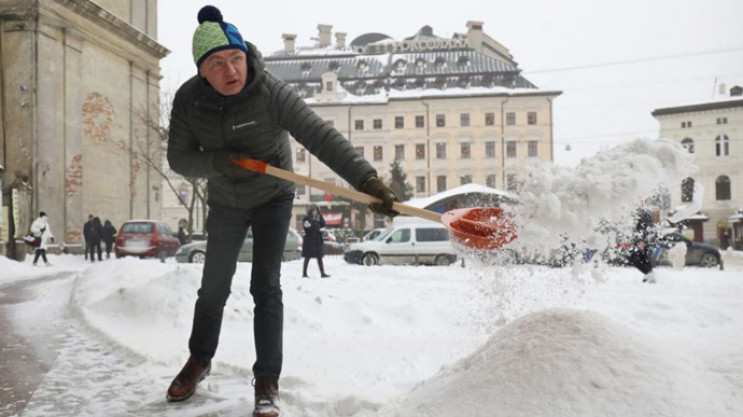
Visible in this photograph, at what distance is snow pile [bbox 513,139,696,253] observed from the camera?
2912 mm

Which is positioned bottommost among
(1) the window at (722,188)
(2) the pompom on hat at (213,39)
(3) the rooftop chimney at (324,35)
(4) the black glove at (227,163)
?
(4) the black glove at (227,163)

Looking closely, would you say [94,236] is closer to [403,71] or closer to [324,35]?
[403,71]

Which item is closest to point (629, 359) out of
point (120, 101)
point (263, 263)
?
point (263, 263)

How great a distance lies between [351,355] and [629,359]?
7.91ft

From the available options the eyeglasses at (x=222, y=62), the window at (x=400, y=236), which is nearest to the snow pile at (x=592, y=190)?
the eyeglasses at (x=222, y=62)

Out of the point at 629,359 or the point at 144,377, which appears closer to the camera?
the point at 629,359

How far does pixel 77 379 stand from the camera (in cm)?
337

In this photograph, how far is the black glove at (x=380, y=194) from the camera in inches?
107

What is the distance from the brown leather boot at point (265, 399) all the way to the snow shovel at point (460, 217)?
0.95 metres

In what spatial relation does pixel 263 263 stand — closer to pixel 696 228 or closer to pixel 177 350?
pixel 177 350

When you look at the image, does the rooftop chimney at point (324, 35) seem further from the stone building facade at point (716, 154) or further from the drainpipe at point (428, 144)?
the stone building facade at point (716, 154)

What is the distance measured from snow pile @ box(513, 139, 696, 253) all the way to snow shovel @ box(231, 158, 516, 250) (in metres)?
0.14

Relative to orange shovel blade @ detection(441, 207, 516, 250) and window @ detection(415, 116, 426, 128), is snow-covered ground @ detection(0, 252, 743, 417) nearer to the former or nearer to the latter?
orange shovel blade @ detection(441, 207, 516, 250)

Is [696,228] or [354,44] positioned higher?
[354,44]
